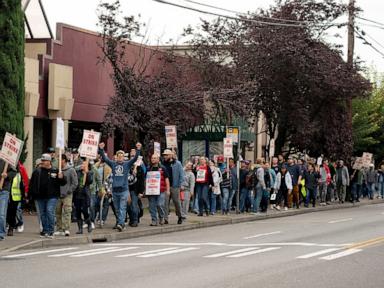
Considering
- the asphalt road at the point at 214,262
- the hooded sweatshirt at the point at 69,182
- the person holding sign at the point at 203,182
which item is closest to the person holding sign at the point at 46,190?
the hooded sweatshirt at the point at 69,182

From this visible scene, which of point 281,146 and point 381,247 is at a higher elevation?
point 281,146

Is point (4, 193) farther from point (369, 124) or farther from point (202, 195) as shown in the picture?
point (369, 124)

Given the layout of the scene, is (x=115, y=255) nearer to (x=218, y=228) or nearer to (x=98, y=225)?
(x=98, y=225)

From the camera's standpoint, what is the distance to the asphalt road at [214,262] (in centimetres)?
1170

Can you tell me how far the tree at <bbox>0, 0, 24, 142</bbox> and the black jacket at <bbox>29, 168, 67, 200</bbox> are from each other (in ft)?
17.5

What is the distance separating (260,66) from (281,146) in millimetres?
5392

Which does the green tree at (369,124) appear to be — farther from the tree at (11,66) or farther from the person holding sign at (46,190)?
the person holding sign at (46,190)

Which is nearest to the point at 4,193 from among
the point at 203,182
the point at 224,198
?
the point at 203,182

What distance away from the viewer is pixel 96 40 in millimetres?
29281

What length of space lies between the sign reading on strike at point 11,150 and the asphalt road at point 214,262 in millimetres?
2196

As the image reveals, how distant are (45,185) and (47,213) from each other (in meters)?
0.60

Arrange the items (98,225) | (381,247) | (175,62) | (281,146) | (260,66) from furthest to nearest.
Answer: (281,146) < (260,66) < (175,62) < (98,225) < (381,247)

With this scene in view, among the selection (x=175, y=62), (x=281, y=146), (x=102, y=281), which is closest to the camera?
(x=102, y=281)

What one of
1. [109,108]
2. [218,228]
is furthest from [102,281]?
[109,108]
